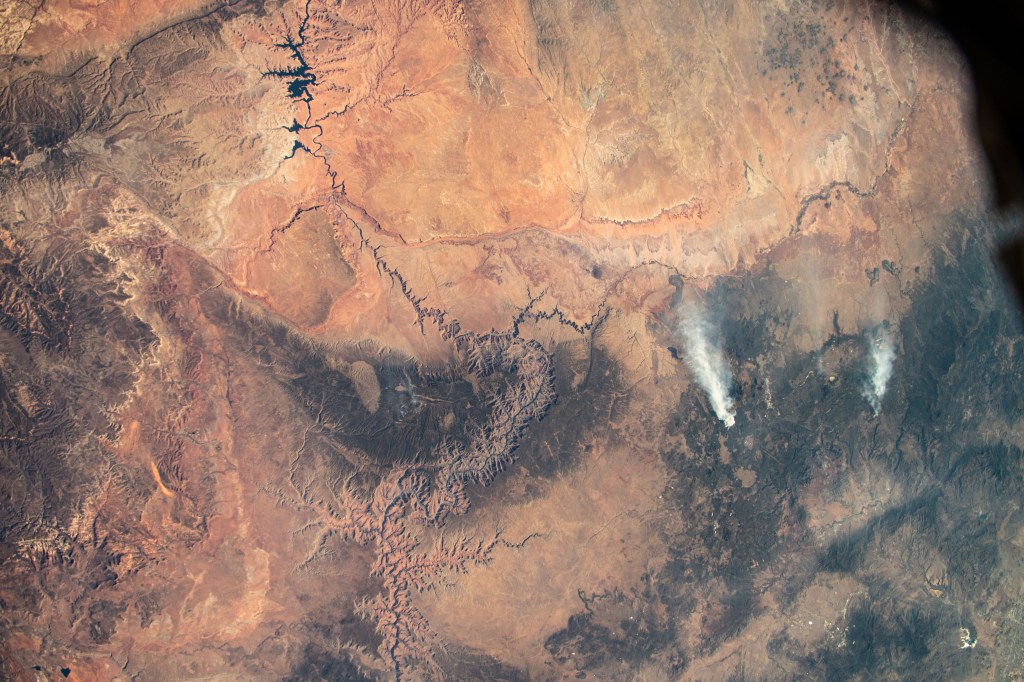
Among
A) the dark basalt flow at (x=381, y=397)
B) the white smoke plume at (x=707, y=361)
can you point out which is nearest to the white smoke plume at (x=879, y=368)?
the white smoke plume at (x=707, y=361)

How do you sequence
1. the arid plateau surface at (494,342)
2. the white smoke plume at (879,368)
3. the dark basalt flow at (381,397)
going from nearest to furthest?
the arid plateau surface at (494,342) → the dark basalt flow at (381,397) → the white smoke plume at (879,368)

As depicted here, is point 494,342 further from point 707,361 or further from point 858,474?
point 858,474

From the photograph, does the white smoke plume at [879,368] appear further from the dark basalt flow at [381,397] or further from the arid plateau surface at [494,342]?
the dark basalt flow at [381,397]

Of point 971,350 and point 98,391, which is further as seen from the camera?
point 971,350

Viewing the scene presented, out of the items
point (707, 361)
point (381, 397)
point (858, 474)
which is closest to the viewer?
point (381, 397)

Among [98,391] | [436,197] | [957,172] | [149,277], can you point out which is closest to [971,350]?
[957,172]

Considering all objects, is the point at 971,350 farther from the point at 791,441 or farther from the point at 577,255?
the point at 577,255

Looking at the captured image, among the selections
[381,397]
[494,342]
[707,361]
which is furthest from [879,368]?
[381,397]
